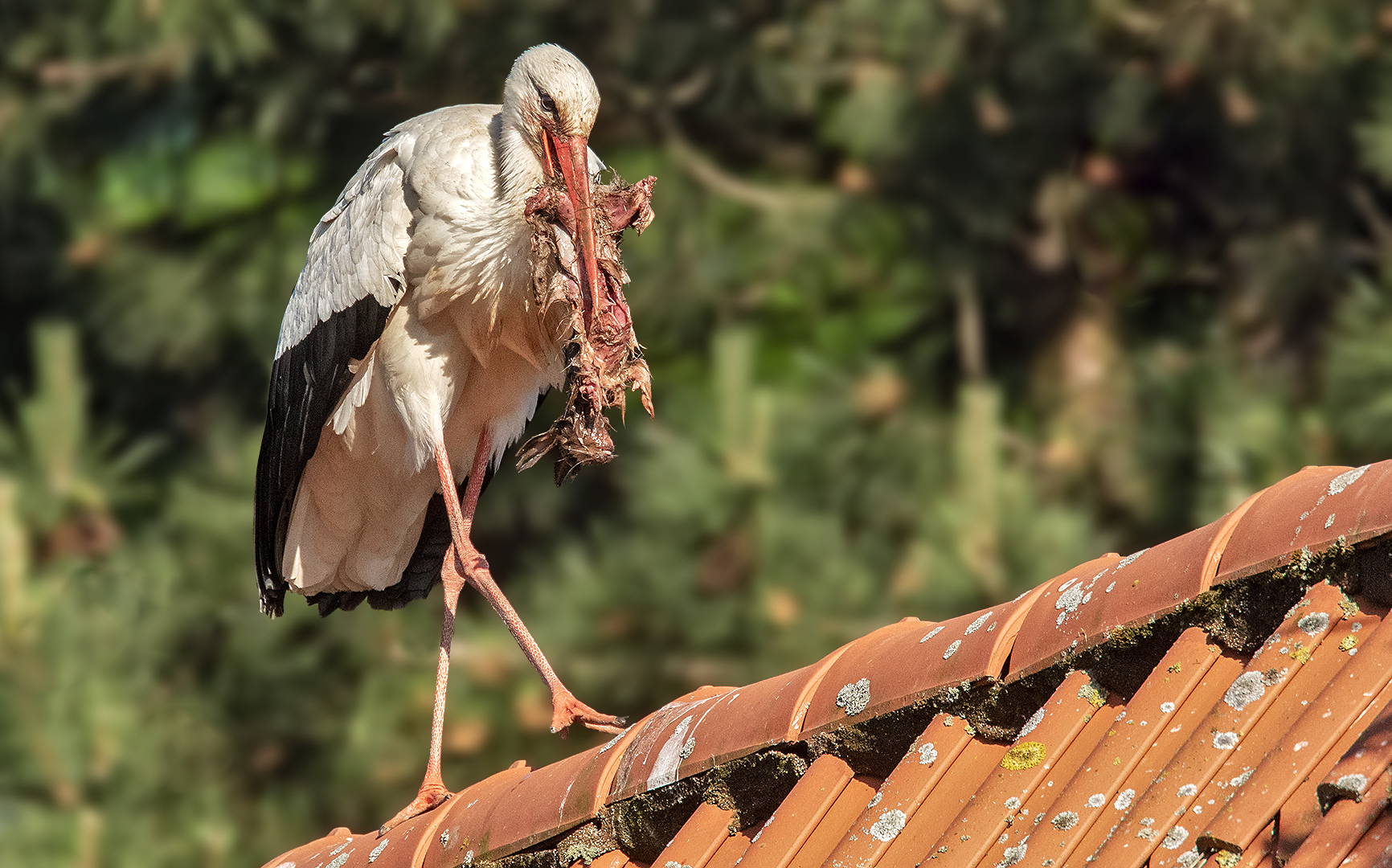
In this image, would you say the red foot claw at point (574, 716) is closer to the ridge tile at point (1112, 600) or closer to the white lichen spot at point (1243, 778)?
the ridge tile at point (1112, 600)

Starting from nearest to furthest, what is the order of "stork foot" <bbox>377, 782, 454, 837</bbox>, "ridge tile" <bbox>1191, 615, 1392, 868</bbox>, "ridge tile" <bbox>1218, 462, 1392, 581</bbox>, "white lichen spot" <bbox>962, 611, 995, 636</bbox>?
"ridge tile" <bbox>1191, 615, 1392, 868</bbox> < "ridge tile" <bbox>1218, 462, 1392, 581</bbox> < "white lichen spot" <bbox>962, 611, 995, 636</bbox> < "stork foot" <bbox>377, 782, 454, 837</bbox>

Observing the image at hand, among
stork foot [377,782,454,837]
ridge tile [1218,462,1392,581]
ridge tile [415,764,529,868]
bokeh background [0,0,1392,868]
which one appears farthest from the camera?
bokeh background [0,0,1392,868]

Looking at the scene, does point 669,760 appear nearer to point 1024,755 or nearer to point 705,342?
point 1024,755

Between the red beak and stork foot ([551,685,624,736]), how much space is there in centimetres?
→ 89

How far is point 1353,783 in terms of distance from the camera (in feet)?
4.87

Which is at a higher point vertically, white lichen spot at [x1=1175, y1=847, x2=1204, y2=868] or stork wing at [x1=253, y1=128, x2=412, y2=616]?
stork wing at [x1=253, y1=128, x2=412, y2=616]

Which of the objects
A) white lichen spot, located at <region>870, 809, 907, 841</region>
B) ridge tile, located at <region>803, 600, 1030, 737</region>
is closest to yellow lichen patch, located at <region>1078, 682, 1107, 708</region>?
ridge tile, located at <region>803, 600, 1030, 737</region>

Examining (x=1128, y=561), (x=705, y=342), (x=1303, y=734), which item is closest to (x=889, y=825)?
(x=1128, y=561)

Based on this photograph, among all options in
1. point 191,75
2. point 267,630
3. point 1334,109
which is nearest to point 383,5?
point 191,75

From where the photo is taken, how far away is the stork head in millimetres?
3639

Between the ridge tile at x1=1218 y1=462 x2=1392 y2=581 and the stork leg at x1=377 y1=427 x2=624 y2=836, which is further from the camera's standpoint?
the stork leg at x1=377 y1=427 x2=624 y2=836

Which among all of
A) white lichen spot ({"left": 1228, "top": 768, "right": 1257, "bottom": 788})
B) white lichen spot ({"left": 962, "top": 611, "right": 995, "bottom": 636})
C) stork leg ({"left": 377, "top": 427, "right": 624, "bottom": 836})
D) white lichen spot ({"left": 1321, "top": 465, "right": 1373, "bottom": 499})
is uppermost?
stork leg ({"left": 377, "top": 427, "right": 624, "bottom": 836})

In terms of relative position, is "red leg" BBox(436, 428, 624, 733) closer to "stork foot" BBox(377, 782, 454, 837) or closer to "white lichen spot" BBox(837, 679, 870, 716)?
"stork foot" BBox(377, 782, 454, 837)

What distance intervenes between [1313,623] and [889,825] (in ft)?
1.80
